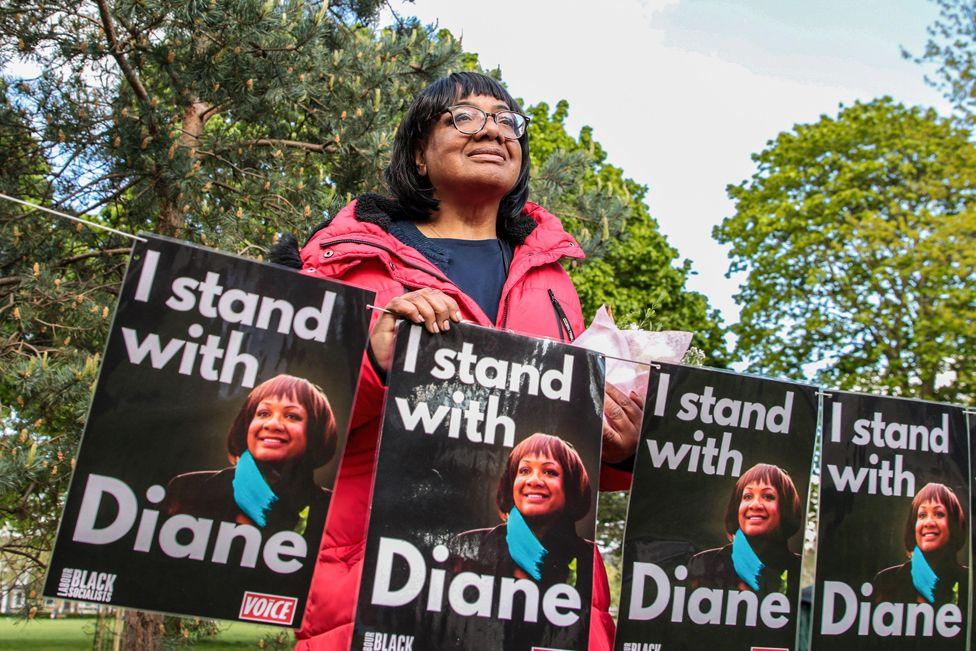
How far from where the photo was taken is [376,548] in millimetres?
1979

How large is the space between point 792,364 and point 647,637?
711 inches

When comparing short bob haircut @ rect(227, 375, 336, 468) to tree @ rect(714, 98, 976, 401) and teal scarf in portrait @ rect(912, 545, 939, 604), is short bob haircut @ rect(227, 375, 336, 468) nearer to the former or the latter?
teal scarf in portrait @ rect(912, 545, 939, 604)

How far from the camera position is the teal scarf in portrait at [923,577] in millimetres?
2605

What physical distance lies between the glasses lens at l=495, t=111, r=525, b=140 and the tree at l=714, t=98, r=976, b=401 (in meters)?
16.2

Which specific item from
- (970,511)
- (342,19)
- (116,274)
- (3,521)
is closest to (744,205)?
(342,19)

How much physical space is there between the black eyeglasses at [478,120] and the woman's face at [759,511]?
1.15m

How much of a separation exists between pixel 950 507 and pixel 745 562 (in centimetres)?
79

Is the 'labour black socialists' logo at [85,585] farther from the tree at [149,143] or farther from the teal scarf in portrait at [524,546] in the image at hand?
the tree at [149,143]

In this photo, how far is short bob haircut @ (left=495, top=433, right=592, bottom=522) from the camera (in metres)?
2.14

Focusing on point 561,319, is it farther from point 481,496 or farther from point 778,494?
point 778,494

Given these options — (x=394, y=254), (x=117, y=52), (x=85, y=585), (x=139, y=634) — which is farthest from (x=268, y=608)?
(x=117, y=52)

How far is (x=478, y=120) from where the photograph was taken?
246 cm

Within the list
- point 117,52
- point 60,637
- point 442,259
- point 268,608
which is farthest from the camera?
point 60,637

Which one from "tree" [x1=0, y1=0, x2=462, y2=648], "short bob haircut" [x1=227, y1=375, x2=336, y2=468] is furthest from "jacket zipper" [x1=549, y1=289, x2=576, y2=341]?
"tree" [x1=0, y1=0, x2=462, y2=648]
